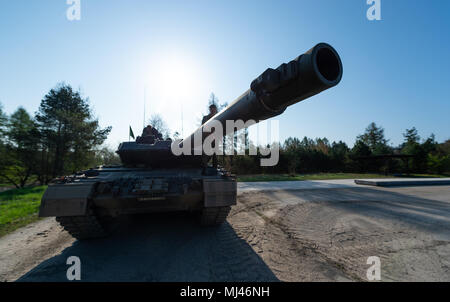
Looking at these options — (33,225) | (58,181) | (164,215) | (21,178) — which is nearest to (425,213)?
(164,215)

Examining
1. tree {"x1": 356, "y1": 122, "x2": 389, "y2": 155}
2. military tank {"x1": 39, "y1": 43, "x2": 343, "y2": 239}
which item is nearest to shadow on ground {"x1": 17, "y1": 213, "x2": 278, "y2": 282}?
military tank {"x1": 39, "y1": 43, "x2": 343, "y2": 239}

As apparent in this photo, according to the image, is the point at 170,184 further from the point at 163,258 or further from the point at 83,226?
the point at 83,226

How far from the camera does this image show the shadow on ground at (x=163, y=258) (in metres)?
2.52

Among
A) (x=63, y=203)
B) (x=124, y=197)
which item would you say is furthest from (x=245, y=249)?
(x=63, y=203)

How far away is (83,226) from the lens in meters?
3.24

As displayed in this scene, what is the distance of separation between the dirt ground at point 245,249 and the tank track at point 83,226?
0.20 metres

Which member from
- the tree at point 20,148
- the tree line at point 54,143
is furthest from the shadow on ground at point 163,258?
the tree at point 20,148

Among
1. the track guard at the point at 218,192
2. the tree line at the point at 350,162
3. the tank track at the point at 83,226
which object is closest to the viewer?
the tank track at the point at 83,226

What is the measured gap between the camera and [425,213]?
5.63 m

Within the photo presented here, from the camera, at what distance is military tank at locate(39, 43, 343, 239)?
1688mm

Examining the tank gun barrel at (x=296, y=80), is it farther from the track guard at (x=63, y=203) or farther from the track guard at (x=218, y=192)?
the track guard at (x=63, y=203)

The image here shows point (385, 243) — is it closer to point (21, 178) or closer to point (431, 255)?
point (431, 255)

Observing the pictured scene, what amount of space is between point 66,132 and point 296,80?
23.0 m
